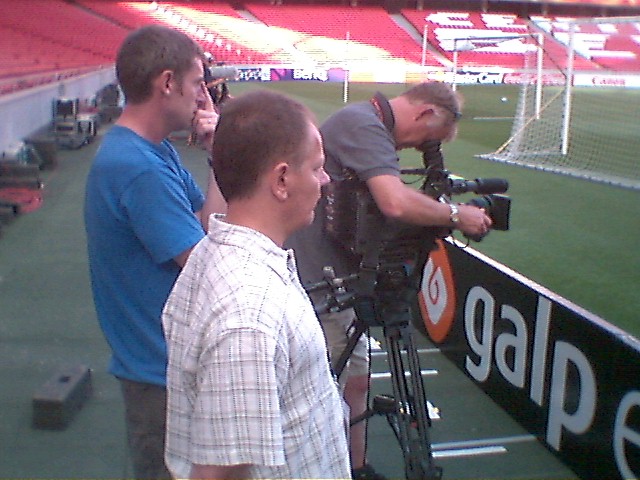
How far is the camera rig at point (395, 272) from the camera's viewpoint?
244 centimetres

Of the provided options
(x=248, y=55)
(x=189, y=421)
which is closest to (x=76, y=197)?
(x=189, y=421)

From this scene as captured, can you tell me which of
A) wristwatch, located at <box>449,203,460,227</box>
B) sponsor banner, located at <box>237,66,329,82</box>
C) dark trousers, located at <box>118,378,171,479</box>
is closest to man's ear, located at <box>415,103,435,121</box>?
wristwatch, located at <box>449,203,460,227</box>

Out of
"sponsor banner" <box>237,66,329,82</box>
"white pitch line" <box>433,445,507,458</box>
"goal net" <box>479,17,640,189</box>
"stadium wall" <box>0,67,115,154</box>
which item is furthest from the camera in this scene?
"sponsor banner" <box>237,66,329,82</box>

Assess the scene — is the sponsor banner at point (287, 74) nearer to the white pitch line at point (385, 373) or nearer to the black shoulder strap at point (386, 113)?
the white pitch line at point (385, 373)

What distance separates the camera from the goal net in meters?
12.0

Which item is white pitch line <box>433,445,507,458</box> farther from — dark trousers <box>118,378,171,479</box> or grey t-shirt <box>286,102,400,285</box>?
dark trousers <box>118,378,171,479</box>

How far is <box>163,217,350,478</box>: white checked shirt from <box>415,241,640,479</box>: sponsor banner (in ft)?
6.35

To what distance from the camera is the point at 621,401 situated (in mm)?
2799

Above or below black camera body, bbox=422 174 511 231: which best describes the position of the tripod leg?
below

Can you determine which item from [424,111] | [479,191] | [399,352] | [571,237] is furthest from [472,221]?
[571,237]

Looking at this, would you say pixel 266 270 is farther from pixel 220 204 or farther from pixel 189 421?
pixel 220 204

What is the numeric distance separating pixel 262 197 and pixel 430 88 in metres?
1.51

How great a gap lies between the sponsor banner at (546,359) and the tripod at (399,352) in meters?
0.78

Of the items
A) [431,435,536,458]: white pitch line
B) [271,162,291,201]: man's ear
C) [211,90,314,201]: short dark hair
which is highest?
[211,90,314,201]: short dark hair
